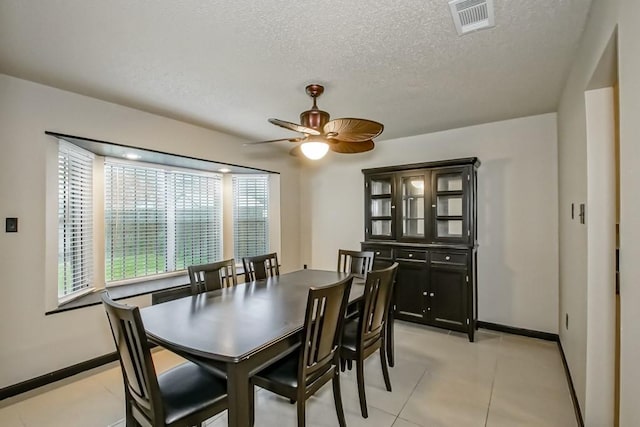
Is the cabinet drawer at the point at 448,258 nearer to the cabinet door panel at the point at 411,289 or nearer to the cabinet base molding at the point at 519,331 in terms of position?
the cabinet door panel at the point at 411,289

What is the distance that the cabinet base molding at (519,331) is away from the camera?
332 cm

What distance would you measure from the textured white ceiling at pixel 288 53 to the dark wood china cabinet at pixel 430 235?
91 centimetres

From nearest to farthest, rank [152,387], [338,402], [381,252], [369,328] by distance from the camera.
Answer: [152,387], [338,402], [369,328], [381,252]

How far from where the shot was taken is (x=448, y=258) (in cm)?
350

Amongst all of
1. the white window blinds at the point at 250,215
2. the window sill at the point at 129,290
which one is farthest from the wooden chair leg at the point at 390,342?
the white window blinds at the point at 250,215

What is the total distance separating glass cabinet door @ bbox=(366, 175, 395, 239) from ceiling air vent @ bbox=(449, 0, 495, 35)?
2.31m

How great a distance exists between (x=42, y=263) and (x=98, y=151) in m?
1.24

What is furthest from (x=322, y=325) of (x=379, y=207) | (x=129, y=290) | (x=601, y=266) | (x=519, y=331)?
(x=519, y=331)

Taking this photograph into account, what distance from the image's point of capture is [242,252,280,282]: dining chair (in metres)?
3.13

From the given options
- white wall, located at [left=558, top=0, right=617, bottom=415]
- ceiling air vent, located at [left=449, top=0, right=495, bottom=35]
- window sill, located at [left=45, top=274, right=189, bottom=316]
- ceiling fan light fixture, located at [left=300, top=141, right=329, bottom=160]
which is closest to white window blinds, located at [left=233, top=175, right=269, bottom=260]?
window sill, located at [left=45, top=274, right=189, bottom=316]

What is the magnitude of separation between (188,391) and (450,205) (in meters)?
3.30

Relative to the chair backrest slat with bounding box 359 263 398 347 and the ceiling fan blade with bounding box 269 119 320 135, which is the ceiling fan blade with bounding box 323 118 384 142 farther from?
the chair backrest slat with bounding box 359 263 398 347

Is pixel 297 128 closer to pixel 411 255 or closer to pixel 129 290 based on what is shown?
pixel 411 255

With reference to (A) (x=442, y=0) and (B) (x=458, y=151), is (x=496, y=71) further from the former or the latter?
(B) (x=458, y=151)
